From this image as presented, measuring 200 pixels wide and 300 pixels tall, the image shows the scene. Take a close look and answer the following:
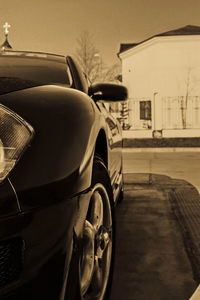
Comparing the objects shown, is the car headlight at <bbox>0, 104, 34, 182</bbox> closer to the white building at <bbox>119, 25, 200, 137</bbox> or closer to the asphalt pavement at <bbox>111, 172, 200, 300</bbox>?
the asphalt pavement at <bbox>111, 172, 200, 300</bbox>

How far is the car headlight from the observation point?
3.87ft

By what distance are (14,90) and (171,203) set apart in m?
2.91

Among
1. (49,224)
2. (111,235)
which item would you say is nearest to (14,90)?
(49,224)

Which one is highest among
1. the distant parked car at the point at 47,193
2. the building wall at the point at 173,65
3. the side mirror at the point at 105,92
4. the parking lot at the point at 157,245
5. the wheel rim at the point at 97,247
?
the building wall at the point at 173,65

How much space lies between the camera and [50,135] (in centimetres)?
131

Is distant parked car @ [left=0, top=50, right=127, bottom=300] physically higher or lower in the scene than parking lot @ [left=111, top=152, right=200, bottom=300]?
higher

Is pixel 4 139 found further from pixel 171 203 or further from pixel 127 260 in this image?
pixel 171 203

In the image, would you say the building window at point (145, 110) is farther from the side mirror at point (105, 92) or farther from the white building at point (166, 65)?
the side mirror at point (105, 92)

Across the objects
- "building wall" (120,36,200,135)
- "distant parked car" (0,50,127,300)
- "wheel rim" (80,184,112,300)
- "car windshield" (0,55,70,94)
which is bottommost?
"wheel rim" (80,184,112,300)

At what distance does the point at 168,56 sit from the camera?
69.1 ft

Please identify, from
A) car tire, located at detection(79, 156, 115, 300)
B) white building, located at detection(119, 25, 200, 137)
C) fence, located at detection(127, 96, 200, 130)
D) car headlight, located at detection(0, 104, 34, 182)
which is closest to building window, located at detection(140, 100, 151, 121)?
fence, located at detection(127, 96, 200, 130)

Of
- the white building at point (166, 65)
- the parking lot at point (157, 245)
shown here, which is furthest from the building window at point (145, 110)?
the parking lot at point (157, 245)

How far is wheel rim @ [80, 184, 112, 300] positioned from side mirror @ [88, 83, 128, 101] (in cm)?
80

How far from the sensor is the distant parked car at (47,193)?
1078mm
